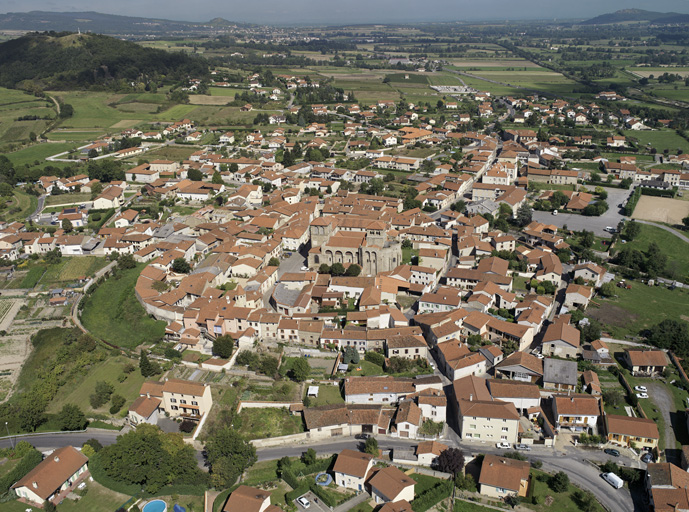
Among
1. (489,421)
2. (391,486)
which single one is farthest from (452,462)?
(489,421)

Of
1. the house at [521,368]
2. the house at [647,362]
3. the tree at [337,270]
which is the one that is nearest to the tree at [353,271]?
the tree at [337,270]

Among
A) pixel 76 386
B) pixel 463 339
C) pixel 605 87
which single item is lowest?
pixel 76 386

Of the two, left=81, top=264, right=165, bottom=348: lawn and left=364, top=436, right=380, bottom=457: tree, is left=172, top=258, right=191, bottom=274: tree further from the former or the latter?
left=364, top=436, right=380, bottom=457: tree

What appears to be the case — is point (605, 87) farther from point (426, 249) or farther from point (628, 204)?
point (426, 249)

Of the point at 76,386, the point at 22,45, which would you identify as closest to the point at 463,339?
the point at 76,386

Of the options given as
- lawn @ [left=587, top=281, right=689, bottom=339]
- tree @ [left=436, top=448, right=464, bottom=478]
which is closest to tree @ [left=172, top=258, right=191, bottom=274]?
tree @ [left=436, top=448, right=464, bottom=478]

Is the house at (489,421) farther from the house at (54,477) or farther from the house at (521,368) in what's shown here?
the house at (54,477)

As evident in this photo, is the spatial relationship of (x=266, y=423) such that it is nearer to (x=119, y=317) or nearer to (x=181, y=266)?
(x=119, y=317)
